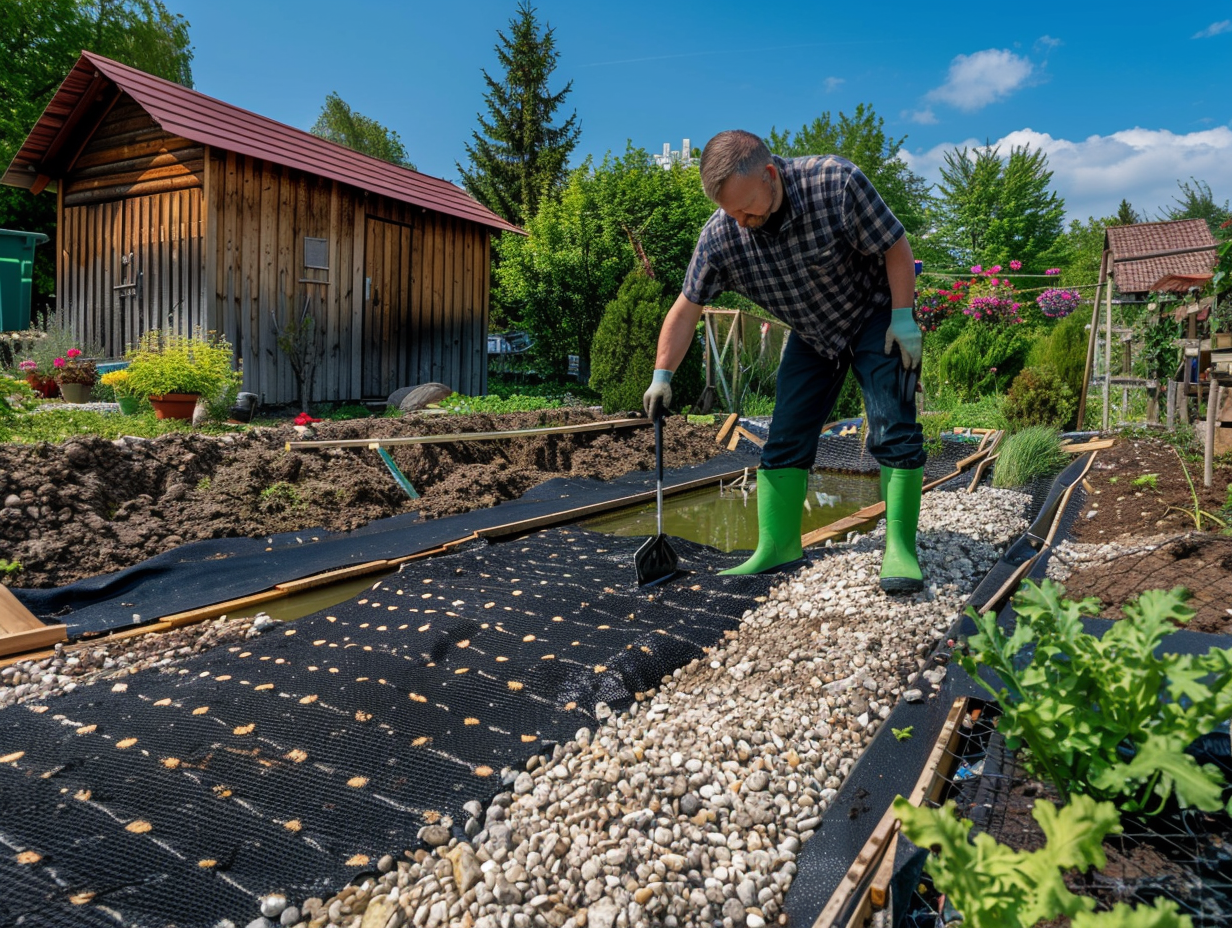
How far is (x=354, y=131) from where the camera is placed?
1155 inches

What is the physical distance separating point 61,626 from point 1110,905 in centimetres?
338

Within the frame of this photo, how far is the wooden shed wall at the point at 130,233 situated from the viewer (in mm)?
8508

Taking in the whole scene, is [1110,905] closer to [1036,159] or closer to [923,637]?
[923,637]

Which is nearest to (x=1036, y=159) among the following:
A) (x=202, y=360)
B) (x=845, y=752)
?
(x=202, y=360)

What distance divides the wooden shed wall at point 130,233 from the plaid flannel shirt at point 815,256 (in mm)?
7253

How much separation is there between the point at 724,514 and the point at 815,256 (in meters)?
3.18

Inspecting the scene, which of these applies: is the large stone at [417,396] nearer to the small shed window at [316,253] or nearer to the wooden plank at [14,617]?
the small shed window at [316,253]

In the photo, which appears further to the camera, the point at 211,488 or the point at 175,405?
the point at 175,405

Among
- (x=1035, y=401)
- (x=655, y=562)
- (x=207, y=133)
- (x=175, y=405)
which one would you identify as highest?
(x=207, y=133)

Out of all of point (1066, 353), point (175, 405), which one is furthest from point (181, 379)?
point (1066, 353)

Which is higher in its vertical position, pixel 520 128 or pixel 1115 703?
pixel 520 128

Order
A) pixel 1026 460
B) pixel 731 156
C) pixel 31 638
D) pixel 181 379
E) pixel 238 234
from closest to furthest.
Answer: pixel 731 156, pixel 31 638, pixel 1026 460, pixel 181 379, pixel 238 234

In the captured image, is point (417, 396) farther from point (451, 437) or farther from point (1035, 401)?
point (1035, 401)

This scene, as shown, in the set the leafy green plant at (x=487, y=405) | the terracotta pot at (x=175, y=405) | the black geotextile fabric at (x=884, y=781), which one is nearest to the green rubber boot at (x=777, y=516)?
the black geotextile fabric at (x=884, y=781)
